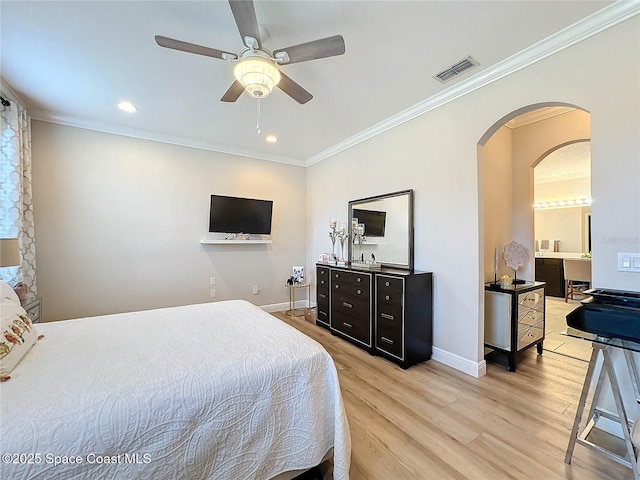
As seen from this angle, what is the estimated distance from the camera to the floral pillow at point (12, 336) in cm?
125

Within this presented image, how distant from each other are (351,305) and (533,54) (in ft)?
9.35

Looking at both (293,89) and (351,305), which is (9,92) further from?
(351,305)

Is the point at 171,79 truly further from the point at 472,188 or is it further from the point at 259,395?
the point at 472,188

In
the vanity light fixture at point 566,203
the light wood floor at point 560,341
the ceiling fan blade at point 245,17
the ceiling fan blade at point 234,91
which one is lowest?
the light wood floor at point 560,341

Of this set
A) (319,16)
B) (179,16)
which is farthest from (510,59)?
Result: (179,16)

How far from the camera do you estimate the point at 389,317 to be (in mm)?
2834

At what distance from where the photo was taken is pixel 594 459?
1592mm

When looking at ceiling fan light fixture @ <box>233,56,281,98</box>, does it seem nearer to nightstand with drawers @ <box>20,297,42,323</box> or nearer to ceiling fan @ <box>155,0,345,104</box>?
ceiling fan @ <box>155,0,345,104</box>

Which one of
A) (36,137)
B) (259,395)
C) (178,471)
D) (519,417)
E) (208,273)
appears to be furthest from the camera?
(208,273)

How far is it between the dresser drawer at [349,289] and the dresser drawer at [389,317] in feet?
0.81

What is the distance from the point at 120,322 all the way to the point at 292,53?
2.18 m

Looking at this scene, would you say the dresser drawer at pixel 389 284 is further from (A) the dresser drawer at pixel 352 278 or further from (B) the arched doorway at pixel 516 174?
(B) the arched doorway at pixel 516 174

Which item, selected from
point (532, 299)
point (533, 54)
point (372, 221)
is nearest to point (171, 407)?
point (372, 221)

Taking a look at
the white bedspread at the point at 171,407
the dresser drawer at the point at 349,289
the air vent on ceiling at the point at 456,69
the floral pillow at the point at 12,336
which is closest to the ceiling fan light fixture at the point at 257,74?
the air vent on ceiling at the point at 456,69
